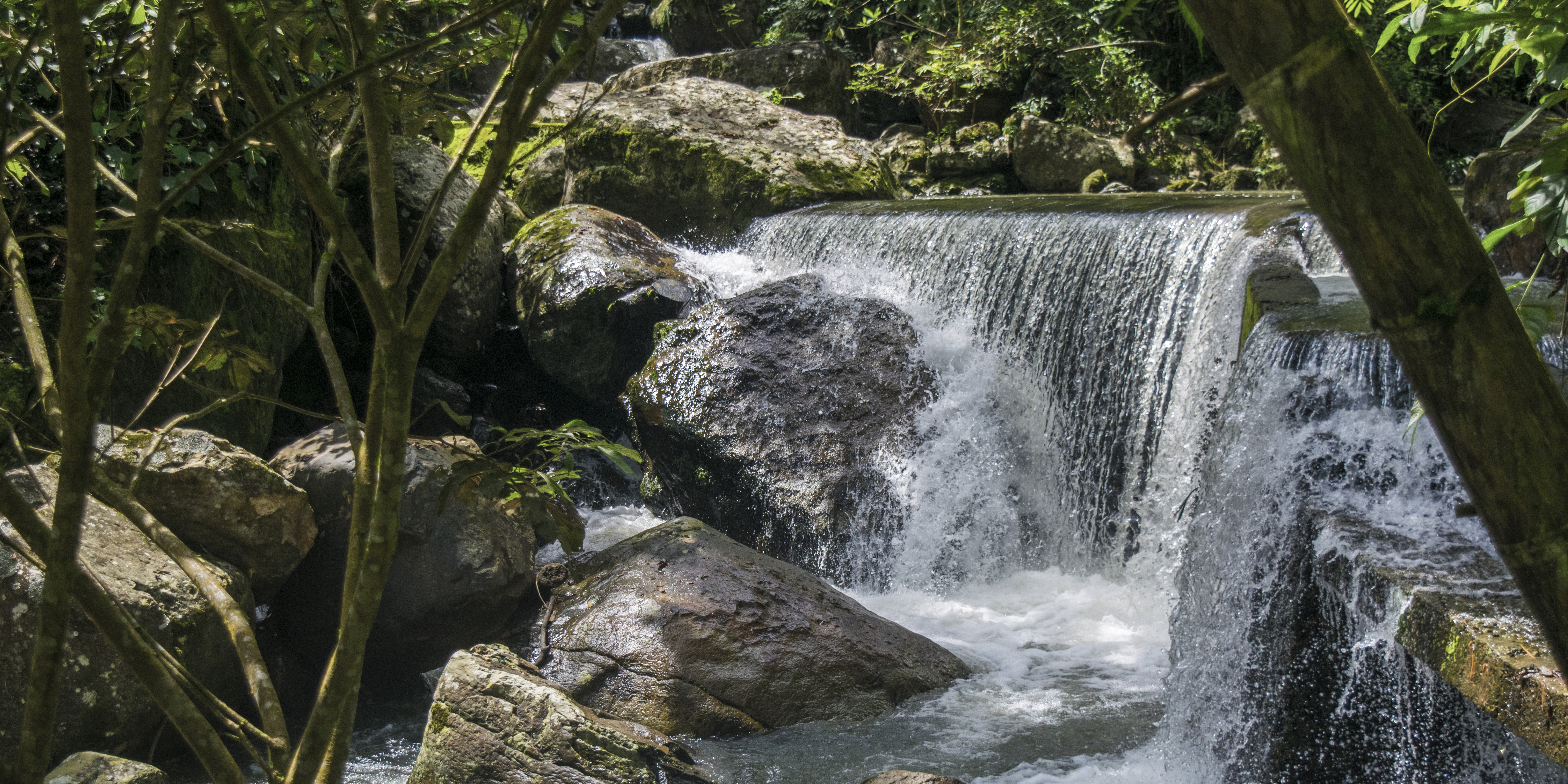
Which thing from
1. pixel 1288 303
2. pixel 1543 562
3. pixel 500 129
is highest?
pixel 1288 303

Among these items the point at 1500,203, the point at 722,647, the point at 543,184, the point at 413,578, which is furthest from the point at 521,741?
the point at 543,184

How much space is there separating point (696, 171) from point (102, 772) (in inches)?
313

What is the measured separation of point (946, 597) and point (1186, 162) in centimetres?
847

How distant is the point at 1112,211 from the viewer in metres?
7.49

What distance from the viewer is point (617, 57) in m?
16.2

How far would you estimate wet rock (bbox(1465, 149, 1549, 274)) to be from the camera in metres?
5.31

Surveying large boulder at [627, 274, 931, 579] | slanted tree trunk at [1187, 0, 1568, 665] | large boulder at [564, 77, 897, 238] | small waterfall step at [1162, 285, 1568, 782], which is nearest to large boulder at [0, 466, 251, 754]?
large boulder at [627, 274, 931, 579]

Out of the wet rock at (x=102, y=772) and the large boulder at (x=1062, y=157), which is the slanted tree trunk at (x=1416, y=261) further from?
the large boulder at (x=1062, y=157)

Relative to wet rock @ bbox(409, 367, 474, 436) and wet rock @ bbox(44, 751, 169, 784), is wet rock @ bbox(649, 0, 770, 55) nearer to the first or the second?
wet rock @ bbox(409, 367, 474, 436)

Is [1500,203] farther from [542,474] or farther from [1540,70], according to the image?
[542,474]

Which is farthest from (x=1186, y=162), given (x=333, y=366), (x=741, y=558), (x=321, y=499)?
(x=333, y=366)

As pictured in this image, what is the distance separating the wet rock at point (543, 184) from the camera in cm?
1065

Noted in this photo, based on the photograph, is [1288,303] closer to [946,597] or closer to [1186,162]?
[946,597]

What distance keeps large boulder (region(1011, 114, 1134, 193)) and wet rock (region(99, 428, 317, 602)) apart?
10.1 m
